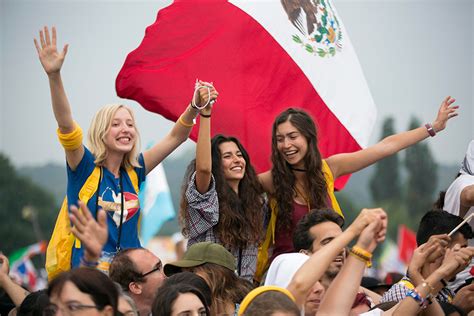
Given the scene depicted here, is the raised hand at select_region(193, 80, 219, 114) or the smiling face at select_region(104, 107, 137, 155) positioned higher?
the raised hand at select_region(193, 80, 219, 114)

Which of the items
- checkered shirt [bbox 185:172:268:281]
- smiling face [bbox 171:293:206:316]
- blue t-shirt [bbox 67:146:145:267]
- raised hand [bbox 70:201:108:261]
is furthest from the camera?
checkered shirt [bbox 185:172:268:281]

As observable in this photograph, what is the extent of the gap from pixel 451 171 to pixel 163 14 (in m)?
123

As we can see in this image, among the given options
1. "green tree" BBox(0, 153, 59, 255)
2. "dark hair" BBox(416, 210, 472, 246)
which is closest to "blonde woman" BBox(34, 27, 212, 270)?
"dark hair" BBox(416, 210, 472, 246)

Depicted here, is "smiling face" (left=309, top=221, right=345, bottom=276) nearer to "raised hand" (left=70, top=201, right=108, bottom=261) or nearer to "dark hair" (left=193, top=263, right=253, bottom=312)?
"dark hair" (left=193, top=263, right=253, bottom=312)

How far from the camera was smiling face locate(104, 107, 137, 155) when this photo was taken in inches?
285

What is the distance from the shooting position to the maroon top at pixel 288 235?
7707 mm

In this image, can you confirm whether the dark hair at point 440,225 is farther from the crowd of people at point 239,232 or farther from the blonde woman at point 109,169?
the blonde woman at point 109,169

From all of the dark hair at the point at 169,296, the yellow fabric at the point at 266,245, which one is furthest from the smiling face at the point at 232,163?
the dark hair at the point at 169,296

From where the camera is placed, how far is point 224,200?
7637mm

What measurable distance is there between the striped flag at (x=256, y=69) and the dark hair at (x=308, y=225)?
1.62m

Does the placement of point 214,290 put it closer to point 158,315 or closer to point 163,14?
point 158,315

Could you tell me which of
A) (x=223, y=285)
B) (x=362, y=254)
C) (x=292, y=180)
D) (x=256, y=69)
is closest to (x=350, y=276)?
(x=362, y=254)

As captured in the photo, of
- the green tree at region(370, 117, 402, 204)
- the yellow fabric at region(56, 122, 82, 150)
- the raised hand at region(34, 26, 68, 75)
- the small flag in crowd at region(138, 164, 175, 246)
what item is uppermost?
the raised hand at region(34, 26, 68, 75)

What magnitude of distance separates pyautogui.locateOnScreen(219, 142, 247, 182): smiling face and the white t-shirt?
1524 millimetres
